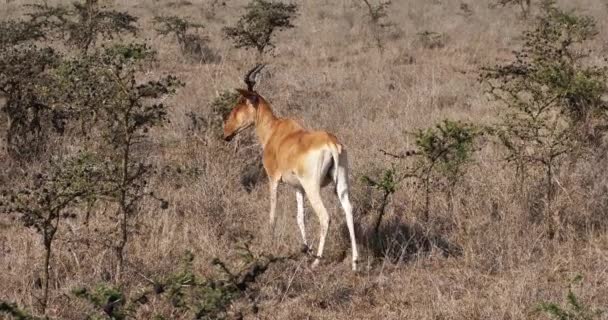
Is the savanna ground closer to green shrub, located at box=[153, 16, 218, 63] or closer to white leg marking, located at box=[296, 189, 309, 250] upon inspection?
white leg marking, located at box=[296, 189, 309, 250]

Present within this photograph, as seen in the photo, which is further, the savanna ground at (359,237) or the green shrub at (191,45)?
the green shrub at (191,45)

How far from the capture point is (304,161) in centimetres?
561

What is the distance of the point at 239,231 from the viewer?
632 centimetres

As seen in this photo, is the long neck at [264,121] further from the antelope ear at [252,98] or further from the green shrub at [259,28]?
the green shrub at [259,28]

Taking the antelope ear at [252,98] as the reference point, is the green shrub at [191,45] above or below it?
below

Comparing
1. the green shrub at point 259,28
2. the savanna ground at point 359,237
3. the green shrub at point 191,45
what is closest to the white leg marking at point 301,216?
the savanna ground at point 359,237

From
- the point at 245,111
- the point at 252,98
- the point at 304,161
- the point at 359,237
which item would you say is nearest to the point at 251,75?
the point at 252,98

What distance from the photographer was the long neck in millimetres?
6582

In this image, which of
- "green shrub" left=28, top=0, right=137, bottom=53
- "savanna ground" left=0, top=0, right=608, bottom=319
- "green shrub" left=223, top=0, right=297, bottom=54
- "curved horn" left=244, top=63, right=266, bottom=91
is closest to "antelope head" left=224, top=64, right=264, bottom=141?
"curved horn" left=244, top=63, right=266, bottom=91

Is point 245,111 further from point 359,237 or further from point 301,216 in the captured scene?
point 359,237

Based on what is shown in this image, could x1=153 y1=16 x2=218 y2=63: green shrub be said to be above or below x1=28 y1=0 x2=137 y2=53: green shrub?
below

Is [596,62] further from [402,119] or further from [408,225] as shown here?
[408,225]

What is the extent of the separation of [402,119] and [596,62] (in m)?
5.88

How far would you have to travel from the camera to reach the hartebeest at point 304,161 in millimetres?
5523
